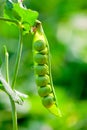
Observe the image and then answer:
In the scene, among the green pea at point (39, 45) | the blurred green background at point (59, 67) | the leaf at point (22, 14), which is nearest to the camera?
the green pea at point (39, 45)

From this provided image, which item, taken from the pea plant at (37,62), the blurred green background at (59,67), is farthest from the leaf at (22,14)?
the blurred green background at (59,67)

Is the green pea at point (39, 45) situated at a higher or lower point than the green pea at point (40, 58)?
higher

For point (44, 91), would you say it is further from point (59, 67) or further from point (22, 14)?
point (59, 67)

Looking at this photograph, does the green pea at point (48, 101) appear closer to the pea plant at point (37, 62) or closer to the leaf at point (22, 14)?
the pea plant at point (37, 62)

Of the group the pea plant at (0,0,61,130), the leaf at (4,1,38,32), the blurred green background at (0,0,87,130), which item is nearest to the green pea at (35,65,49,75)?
the pea plant at (0,0,61,130)

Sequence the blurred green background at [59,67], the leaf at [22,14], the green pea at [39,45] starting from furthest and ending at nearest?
the blurred green background at [59,67]
the leaf at [22,14]
the green pea at [39,45]

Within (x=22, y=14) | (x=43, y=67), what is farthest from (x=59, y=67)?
(x=43, y=67)

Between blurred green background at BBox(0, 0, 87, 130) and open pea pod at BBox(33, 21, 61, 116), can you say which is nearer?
open pea pod at BBox(33, 21, 61, 116)

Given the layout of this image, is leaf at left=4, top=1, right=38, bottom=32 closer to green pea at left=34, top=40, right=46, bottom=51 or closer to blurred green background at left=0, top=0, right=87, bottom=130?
green pea at left=34, top=40, right=46, bottom=51
